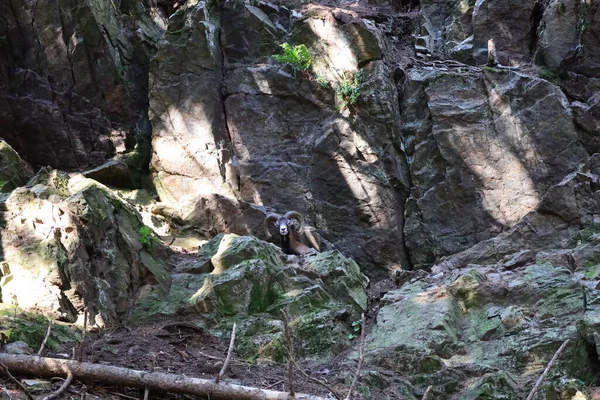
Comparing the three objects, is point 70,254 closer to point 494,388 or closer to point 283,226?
point 494,388

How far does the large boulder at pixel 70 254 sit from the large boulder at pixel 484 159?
734 cm

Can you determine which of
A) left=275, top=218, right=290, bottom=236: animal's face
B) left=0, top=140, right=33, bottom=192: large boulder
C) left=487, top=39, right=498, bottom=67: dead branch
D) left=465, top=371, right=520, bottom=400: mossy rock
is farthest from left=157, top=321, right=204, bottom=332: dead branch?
left=487, top=39, right=498, bottom=67: dead branch

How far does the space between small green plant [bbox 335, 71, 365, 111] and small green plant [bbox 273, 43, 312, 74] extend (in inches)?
42.6

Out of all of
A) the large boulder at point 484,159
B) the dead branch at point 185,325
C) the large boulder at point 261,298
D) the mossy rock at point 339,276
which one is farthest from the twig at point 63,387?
the large boulder at point 484,159

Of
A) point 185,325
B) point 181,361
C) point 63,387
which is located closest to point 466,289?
point 185,325

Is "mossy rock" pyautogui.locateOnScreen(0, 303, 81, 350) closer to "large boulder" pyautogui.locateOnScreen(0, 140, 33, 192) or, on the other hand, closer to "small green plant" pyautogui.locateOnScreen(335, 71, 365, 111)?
"large boulder" pyautogui.locateOnScreen(0, 140, 33, 192)

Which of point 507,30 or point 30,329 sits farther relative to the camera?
point 507,30

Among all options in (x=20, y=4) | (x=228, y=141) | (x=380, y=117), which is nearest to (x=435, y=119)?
(x=380, y=117)

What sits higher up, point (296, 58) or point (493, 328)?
point (296, 58)

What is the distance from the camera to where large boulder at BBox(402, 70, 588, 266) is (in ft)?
46.8

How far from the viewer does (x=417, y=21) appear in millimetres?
19281

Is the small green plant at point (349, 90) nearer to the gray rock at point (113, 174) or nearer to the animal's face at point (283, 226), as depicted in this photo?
the animal's face at point (283, 226)

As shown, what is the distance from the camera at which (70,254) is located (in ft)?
Answer: 26.3

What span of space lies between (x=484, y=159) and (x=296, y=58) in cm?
540
